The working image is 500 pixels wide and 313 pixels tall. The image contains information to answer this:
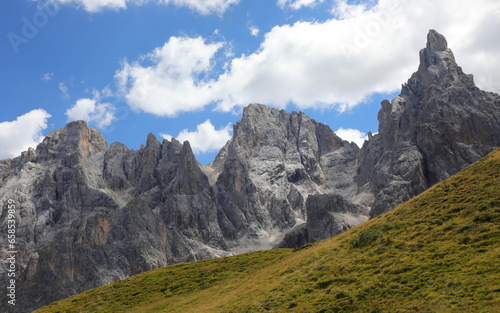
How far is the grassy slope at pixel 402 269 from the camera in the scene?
31.6 m

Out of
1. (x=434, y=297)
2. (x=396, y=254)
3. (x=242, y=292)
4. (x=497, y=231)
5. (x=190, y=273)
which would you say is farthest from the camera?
(x=190, y=273)

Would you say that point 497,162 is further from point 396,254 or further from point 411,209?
point 396,254

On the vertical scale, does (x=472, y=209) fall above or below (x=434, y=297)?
above

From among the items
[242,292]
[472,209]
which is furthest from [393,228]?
[242,292]

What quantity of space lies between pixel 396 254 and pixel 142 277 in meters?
52.3

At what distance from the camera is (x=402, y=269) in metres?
37.1

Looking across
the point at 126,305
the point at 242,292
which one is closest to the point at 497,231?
the point at 242,292

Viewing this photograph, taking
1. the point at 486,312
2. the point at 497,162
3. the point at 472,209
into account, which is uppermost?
the point at 497,162

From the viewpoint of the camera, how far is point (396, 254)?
40.8 metres

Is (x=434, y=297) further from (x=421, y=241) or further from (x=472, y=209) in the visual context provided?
(x=472, y=209)

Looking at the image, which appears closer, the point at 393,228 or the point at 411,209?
the point at 393,228

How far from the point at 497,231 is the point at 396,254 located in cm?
834

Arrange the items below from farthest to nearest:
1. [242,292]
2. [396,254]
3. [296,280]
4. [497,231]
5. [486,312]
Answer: [242,292] < [296,280] < [396,254] < [497,231] < [486,312]

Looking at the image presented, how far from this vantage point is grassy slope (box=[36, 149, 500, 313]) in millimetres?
31609
